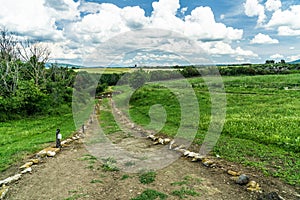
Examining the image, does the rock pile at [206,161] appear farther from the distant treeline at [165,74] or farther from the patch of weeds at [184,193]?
the distant treeline at [165,74]

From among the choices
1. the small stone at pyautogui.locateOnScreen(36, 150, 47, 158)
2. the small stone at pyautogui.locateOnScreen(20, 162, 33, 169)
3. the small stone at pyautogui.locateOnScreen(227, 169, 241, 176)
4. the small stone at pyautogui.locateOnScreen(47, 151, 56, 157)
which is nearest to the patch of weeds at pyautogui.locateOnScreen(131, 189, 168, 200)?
the small stone at pyautogui.locateOnScreen(227, 169, 241, 176)

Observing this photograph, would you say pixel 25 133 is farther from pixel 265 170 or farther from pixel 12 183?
pixel 265 170

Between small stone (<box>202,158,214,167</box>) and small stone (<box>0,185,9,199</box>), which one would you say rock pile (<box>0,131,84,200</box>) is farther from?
small stone (<box>202,158,214,167</box>)

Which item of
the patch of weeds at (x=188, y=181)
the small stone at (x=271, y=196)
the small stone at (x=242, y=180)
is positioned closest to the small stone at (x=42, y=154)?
the patch of weeds at (x=188, y=181)

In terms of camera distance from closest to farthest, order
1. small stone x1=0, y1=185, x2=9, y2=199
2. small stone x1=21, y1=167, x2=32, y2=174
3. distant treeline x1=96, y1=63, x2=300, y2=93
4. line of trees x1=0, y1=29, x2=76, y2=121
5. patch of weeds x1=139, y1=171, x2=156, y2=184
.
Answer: small stone x1=0, y1=185, x2=9, y2=199 < patch of weeds x1=139, y1=171, x2=156, y2=184 < small stone x1=21, y1=167, x2=32, y2=174 < line of trees x1=0, y1=29, x2=76, y2=121 < distant treeline x1=96, y1=63, x2=300, y2=93

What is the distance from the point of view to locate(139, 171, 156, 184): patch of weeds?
8.96 metres

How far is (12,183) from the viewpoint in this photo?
934 centimetres

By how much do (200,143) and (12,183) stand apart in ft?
30.3

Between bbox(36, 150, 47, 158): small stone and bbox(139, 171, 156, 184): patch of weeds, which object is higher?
bbox(139, 171, 156, 184): patch of weeds

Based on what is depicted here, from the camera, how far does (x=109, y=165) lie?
10.9 metres

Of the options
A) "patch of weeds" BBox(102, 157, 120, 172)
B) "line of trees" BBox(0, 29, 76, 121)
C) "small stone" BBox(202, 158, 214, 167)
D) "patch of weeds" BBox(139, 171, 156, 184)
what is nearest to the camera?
"patch of weeds" BBox(139, 171, 156, 184)

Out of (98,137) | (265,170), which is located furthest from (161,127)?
(265,170)

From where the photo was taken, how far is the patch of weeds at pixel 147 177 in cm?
896

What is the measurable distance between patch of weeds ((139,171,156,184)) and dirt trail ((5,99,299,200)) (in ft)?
0.48
